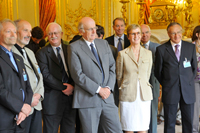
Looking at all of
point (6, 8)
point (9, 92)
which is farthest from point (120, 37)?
point (6, 8)

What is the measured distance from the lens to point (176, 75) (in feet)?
10.8

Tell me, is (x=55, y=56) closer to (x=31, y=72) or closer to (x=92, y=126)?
(x=31, y=72)

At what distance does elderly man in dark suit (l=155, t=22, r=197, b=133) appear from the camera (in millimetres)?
3309

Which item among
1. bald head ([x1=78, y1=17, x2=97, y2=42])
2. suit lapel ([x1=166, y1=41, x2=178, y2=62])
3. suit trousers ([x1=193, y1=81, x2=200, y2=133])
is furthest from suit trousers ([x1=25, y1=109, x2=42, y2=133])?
suit trousers ([x1=193, y1=81, x2=200, y2=133])

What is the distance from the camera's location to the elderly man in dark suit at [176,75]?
331 cm

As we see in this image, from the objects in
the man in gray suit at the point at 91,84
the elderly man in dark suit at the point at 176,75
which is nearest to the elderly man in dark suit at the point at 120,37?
the elderly man in dark suit at the point at 176,75

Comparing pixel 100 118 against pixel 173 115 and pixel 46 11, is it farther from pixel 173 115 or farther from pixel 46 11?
pixel 46 11

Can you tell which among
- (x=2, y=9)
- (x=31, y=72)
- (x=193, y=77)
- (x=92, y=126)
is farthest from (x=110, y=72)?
(x=2, y=9)

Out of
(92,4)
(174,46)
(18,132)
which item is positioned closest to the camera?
(18,132)

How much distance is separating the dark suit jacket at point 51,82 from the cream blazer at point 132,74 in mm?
664

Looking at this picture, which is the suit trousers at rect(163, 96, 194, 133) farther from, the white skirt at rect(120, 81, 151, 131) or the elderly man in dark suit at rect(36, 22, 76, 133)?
the elderly man in dark suit at rect(36, 22, 76, 133)

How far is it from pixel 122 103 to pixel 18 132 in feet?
4.28

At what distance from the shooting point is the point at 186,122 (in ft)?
11.2

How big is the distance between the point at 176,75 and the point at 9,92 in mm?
2025
